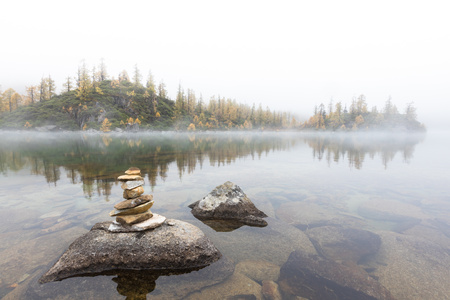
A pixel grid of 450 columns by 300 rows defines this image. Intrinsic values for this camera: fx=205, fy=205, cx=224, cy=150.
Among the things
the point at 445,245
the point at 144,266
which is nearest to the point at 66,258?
the point at 144,266

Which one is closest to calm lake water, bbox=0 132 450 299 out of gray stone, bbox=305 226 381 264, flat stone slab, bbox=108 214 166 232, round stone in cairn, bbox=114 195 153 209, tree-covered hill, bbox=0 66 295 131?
gray stone, bbox=305 226 381 264

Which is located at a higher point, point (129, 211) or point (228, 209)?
point (129, 211)

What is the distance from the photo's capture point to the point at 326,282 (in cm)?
592

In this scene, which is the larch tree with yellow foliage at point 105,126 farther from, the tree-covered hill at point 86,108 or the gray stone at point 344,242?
the gray stone at point 344,242

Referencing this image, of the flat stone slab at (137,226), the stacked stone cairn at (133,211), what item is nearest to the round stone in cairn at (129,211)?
the stacked stone cairn at (133,211)

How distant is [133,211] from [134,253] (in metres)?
1.56

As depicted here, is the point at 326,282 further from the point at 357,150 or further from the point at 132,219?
the point at 357,150

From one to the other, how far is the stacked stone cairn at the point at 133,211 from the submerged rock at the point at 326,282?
4741mm

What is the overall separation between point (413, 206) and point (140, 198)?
1564 cm

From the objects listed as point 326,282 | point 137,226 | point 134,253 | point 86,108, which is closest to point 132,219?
point 137,226

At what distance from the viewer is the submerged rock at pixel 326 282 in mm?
5477

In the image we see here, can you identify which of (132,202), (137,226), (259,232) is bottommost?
(259,232)

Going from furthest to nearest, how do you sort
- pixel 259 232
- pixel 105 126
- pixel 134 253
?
pixel 105 126, pixel 259 232, pixel 134 253

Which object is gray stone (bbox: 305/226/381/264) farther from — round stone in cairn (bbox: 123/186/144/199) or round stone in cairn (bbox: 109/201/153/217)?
round stone in cairn (bbox: 123/186/144/199)
